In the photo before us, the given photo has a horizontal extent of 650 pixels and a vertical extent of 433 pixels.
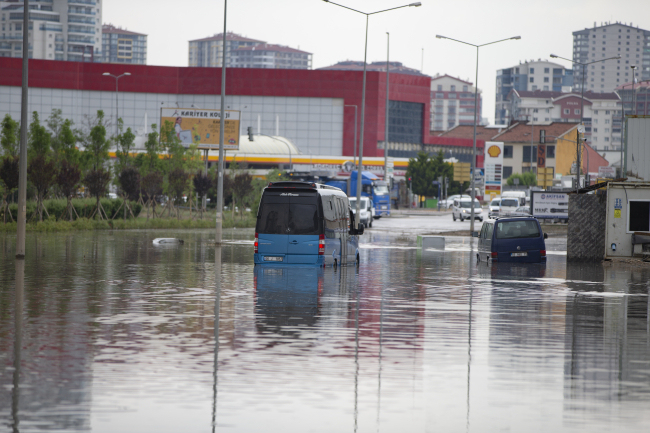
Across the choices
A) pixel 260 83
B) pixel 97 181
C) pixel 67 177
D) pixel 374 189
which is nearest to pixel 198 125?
pixel 374 189

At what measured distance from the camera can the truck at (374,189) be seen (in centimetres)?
6962

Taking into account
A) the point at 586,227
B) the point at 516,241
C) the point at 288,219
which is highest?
the point at 288,219

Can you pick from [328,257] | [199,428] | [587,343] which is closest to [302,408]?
[199,428]

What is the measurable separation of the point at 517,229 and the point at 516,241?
1.76 ft

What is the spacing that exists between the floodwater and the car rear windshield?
6504 mm

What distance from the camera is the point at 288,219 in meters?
22.5

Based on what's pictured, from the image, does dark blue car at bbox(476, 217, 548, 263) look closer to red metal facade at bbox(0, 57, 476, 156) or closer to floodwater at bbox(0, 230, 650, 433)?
Answer: floodwater at bbox(0, 230, 650, 433)

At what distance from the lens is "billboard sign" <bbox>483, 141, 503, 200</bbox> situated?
62.8 m

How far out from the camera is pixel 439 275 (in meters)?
23.0

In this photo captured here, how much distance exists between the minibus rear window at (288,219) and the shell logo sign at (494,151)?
43.7 meters

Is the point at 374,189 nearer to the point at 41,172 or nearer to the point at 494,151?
the point at 494,151

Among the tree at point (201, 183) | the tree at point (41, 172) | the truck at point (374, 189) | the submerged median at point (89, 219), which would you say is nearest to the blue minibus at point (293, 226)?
the submerged median at point (89, 219)

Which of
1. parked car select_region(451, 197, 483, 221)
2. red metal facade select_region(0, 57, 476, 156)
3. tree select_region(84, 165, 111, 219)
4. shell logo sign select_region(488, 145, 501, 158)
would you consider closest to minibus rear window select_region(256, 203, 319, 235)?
tree select_region(84, 165, 111, 219)

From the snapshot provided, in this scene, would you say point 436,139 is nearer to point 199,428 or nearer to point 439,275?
point 439,275
